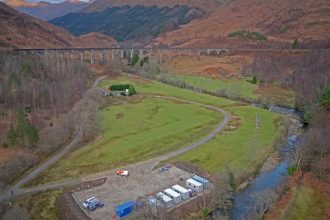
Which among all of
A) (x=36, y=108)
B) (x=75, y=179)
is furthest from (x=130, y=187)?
(x=36, y=108)

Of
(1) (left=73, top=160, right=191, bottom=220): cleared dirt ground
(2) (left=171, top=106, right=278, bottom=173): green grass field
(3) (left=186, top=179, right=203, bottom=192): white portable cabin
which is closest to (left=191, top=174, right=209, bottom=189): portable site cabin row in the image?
(3) (left=186, top=179, right=203, bottom=192): white portable cabin

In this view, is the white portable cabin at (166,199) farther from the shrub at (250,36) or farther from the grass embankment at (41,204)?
the shrub at (250,36)

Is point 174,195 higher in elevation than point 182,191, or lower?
lower

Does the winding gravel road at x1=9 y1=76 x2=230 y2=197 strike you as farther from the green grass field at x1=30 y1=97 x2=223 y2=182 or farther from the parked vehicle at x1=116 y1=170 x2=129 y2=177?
the green grass field at x1=30 y1=97 x2=223 y2=182

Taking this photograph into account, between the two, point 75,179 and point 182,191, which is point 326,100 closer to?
point 182,191

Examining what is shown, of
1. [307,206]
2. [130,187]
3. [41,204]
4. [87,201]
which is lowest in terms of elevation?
[41,204]

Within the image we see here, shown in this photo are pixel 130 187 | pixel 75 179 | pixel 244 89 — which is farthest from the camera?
pixel 244 89

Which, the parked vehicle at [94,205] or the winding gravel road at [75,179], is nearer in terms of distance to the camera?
the parked vehicle at [94,205]

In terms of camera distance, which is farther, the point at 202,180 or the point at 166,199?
the point at 202,180

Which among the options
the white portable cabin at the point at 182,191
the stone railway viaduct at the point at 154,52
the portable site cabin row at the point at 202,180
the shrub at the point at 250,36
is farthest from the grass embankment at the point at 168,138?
the shrub at the point at 250,36
